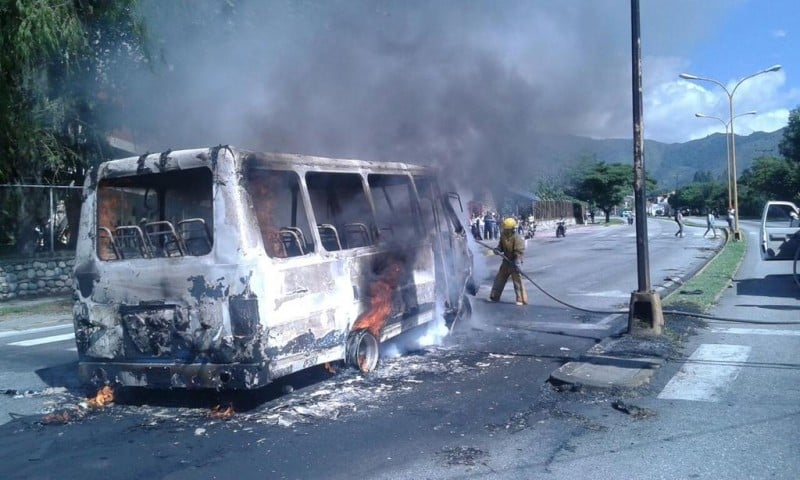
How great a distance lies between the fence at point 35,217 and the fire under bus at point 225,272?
898 centimetres

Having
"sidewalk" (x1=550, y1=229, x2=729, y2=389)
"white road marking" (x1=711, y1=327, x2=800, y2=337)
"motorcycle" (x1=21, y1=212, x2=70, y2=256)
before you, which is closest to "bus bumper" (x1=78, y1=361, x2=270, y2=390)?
"sidewalk" (x1=550, y1=229, x2=729, y2=389)

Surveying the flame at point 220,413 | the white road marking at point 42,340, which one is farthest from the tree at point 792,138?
the flame at point 220,413

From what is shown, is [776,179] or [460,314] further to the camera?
[776,179]

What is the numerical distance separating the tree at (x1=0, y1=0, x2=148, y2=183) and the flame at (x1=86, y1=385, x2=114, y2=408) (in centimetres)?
696

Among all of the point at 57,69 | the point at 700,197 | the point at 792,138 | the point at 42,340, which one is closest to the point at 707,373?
the point at 42,340

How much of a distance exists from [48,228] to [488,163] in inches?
394

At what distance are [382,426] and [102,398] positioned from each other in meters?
2.42

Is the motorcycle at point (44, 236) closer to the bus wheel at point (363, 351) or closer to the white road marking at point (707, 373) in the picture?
the bus wheel at point (363, 351)

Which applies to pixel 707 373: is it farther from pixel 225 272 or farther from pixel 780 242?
pixel 780 242

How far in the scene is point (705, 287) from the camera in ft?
41.7

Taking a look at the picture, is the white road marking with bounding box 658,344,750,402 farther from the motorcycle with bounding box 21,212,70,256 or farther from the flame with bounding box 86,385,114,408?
the motorcycle with bounding box 21,212,70,256

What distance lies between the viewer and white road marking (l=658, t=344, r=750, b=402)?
590 centimetres

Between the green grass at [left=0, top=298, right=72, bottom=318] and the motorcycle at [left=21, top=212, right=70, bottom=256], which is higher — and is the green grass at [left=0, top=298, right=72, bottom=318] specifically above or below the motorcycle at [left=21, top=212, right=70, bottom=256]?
below

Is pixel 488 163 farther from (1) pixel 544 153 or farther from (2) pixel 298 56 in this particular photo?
(2) pixel 298 56
